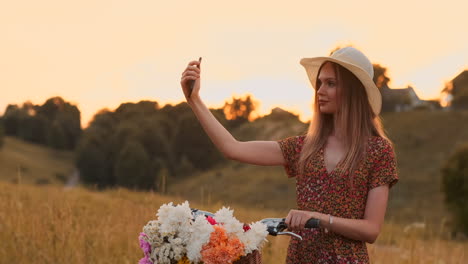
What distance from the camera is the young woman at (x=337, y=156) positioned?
2848 mm

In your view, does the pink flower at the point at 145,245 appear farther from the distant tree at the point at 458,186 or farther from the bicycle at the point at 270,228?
the distant tree at the point at 458,186

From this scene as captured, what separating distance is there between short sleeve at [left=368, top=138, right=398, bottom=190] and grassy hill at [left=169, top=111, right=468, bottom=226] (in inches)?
1371

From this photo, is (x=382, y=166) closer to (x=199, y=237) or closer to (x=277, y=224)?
(x=277, y=224)

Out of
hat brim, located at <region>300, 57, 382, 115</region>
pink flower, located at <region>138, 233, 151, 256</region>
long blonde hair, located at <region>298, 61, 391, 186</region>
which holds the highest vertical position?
hat brim, located at <region>300, 57, 382, 115</region>

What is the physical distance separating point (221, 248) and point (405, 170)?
45089 mm

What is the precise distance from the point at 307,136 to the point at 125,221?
3.04 m

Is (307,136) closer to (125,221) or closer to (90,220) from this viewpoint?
(125,221)

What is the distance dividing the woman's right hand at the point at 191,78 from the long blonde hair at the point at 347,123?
68cm

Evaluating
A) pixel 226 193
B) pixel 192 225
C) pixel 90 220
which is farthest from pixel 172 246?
pixel 226 193

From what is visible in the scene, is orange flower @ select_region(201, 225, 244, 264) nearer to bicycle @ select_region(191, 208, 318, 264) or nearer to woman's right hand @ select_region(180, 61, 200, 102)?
bicycle @ select_region(191, 208, 318, 264)

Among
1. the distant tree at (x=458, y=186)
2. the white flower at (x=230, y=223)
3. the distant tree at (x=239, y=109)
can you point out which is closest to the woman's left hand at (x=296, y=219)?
the white flower at (x=230, y=223)

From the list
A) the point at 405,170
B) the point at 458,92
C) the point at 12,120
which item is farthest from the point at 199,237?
the point at 12,120

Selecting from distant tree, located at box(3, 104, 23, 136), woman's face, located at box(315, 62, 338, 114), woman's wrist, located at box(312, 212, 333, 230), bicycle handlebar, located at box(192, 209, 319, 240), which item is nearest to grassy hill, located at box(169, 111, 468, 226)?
woman's face, located at box(315, 62, 338, 114)

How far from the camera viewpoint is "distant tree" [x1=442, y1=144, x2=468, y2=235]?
2548cm
